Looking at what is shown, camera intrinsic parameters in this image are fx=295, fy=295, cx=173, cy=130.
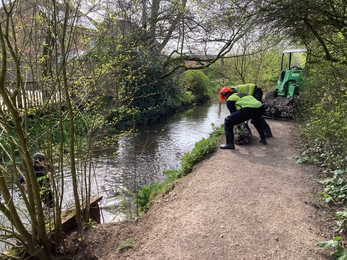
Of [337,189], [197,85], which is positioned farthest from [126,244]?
[197,85]

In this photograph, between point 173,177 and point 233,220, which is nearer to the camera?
point 233,220

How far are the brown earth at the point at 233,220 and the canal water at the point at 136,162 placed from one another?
1.03 meters

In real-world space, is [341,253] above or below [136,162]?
above

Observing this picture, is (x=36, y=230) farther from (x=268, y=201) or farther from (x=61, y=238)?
(x=268, y=201)

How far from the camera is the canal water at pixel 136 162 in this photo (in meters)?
6.70

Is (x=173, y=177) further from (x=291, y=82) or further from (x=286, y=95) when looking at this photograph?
(x=291, y=82)

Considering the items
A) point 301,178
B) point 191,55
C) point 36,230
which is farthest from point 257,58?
point 36,230

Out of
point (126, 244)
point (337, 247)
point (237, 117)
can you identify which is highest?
point (237, 117)

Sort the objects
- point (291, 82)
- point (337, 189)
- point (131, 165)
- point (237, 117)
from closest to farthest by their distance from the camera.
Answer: point (337, 189), point (237, 117), point (131, 165), point (291, 82)

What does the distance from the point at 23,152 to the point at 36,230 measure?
1.16m

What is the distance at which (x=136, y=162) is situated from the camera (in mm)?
8141

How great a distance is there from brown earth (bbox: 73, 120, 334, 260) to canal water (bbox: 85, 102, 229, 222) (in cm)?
103

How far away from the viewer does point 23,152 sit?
3434 millimetres

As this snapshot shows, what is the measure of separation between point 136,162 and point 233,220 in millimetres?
4663
